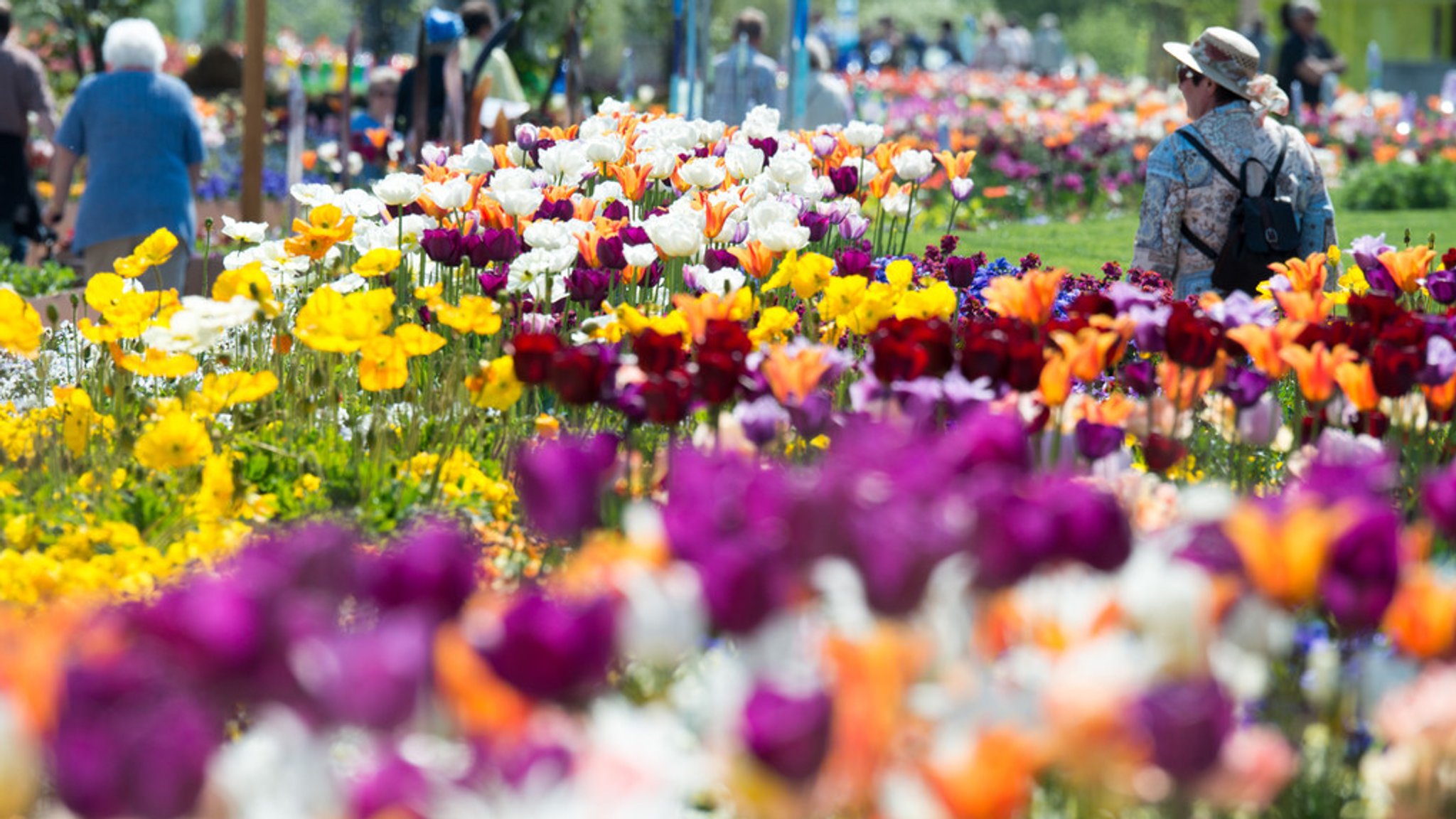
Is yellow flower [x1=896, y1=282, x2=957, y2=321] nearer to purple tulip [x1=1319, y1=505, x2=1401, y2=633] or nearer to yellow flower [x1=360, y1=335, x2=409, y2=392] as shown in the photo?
yellow flower [x1=360, y1=335, x2=409, y2=392]

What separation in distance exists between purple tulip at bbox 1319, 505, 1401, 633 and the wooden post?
23.9ft

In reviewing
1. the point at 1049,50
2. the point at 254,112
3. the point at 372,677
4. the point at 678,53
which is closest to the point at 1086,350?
the point at 372,677

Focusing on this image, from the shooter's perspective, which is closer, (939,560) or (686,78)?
(939,560)

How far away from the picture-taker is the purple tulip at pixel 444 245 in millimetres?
4379

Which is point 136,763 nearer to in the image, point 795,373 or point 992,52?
point 795,373

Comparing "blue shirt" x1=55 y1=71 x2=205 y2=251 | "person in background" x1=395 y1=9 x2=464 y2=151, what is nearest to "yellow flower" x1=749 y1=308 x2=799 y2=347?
"blue shirt" x1=55 y1=71 x2=205 y2=251

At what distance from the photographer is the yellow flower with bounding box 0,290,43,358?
12.1ft

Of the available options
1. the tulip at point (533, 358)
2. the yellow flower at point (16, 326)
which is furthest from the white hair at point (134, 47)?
the tulip at point (533, 358)

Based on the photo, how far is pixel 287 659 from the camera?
1644mm

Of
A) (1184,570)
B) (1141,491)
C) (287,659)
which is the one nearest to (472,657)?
(287,659)

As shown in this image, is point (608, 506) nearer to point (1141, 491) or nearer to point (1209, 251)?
point (1141, 491)

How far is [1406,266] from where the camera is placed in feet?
13.5

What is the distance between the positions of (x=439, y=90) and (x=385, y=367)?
22.5ft

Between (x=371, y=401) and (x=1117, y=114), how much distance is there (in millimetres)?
14624
